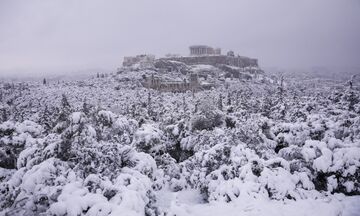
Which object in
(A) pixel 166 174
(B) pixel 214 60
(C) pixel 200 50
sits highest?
(C) pixel 200 50

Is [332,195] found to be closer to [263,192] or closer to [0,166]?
[263,192]

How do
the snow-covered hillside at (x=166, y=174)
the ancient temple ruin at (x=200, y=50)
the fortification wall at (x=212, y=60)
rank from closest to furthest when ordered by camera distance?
the snow-covered hillside at (x=166, y=174) → the fortification wall at (x=212, y=60) → the ancient temple ruin at (x=200, y=50)

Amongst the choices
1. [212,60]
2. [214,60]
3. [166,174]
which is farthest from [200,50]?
[166,174]

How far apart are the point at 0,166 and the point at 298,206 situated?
12708 millimetres

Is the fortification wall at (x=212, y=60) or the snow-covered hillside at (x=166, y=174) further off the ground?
the fortification wall at (x=212, y=60)

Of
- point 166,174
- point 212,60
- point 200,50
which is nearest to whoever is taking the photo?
point 166,174

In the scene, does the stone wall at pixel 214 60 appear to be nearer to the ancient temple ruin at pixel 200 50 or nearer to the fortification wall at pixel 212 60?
the fortification wall at pixel 212 60

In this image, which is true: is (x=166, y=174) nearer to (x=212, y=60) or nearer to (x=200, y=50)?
(x=212, y=60)

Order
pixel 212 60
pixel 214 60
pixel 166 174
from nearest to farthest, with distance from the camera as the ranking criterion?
1. pixel 166 174
2. pixel 214 60
3. pixel 212 60

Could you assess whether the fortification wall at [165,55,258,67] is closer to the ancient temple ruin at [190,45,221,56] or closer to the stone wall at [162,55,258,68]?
the stone wall at [162,55,258,68]

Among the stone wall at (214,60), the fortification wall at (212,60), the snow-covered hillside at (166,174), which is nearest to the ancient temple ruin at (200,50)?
the fortification wall at (212,60)

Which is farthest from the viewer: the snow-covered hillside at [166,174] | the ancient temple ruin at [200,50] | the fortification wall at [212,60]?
the ancient temple ruin at [200,50]

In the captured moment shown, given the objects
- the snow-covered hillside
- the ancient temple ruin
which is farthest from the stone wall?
the snow-covered hillside

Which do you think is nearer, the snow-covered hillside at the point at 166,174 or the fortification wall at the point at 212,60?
the snow-covered hillside at the point at 166,174
